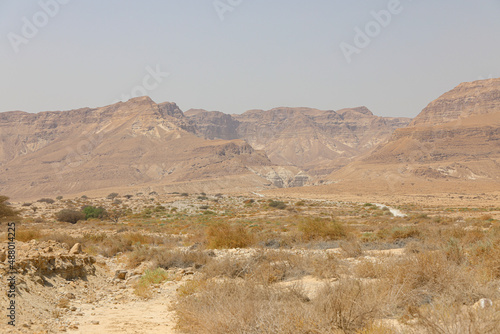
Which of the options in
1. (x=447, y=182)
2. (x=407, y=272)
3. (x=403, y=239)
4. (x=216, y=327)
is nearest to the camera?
(x=216, y=327)

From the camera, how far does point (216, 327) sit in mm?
5785

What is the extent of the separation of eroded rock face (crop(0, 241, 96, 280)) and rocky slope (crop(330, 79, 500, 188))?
97.0 m

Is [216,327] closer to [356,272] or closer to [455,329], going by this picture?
[455,329]

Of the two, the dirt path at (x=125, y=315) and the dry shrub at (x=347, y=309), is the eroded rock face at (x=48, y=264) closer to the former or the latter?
the dirt path at (x=125, y=315)

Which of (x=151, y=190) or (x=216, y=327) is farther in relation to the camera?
(x=151, y=190)

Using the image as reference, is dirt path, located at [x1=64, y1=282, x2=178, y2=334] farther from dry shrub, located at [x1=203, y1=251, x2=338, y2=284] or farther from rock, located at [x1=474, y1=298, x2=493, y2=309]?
rock, located at [x1=474, y1=298, x2=493, y2=309]

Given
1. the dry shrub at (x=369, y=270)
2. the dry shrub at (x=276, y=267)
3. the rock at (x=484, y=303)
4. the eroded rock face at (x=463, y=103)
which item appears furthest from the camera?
the eroded rock face at (x=463, y=103)

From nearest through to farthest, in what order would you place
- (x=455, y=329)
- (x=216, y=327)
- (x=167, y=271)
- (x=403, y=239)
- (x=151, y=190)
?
1. (x=455, y=329)
2. (x=216, y=327)
3. (x=167, y=271)
4. (x=403, y=239)
5. (x=151, y=190)

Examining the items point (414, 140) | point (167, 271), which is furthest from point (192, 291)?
point (414, 140)

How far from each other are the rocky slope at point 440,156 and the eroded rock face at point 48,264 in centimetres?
9705

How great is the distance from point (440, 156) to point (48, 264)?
Answer: 5231 inches

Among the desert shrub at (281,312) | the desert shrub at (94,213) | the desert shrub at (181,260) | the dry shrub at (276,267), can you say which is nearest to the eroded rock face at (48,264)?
the desert shrub at (181,260)

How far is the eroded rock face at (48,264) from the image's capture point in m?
9.24

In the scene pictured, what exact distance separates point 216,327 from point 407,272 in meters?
3.79
